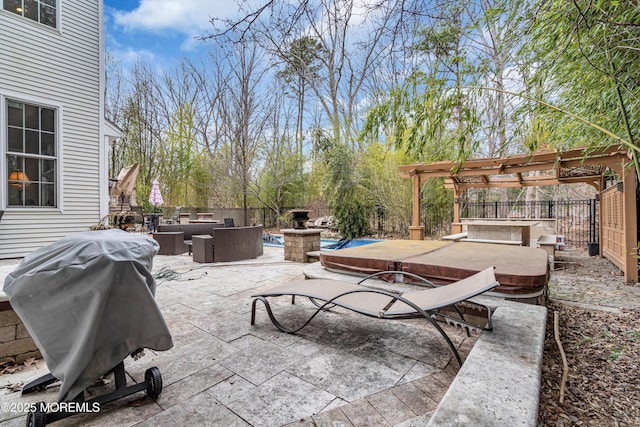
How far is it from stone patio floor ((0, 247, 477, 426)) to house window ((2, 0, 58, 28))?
6554 millimetres

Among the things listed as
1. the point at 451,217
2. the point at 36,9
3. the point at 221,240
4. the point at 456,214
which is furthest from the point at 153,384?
the point at 451,217

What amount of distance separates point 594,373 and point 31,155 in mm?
8221

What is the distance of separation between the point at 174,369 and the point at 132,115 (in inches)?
613

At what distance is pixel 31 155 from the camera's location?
5.48 meters

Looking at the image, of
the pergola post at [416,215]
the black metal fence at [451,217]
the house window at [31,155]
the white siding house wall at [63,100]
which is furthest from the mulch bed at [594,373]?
the black metal fence at [451,217]

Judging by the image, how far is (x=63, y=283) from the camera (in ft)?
4.48

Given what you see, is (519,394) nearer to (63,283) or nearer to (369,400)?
(369,400)

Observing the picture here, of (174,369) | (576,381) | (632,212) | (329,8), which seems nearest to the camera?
(576,381)

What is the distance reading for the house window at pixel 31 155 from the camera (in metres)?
5.33

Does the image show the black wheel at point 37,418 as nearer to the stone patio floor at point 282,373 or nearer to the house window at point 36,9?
the stone patio floor at point 282,373

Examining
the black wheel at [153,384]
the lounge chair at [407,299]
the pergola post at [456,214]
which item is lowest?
the black wheel at [153,384]

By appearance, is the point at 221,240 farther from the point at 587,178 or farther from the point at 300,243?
the point at 587,178

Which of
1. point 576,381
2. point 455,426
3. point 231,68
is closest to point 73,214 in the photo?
point 455,426

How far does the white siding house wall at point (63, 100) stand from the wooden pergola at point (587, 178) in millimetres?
7039
